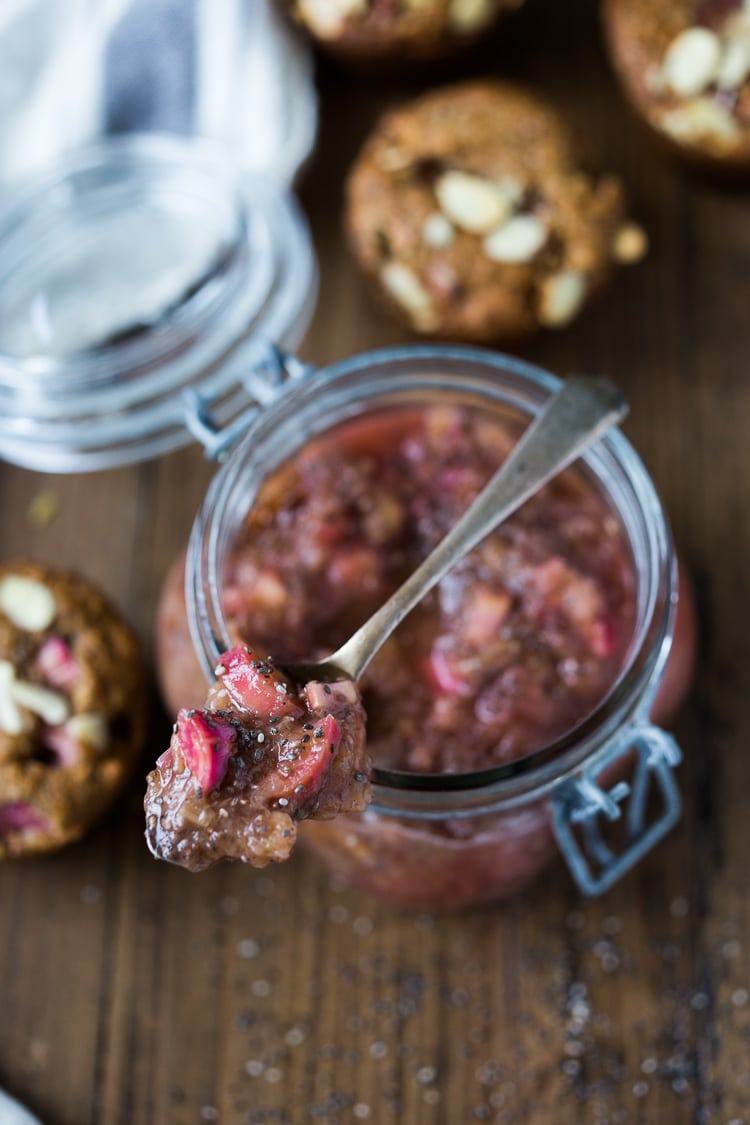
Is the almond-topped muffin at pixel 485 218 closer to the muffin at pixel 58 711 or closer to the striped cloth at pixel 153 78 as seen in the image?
the striped cloth at pixel 153 78

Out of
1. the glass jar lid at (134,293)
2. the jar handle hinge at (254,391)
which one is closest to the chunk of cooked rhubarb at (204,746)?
the jar handle hinge at (254,391)

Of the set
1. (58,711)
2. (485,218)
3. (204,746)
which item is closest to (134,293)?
(485,218)

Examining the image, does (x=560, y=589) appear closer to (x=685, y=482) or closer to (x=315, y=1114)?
(x=685, y=482)

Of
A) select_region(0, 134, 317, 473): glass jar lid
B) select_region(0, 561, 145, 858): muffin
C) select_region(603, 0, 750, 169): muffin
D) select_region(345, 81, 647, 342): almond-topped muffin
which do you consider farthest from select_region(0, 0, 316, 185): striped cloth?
select_region(0, 561, 145, 858): muffin

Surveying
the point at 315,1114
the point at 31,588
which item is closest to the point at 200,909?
the point at 315,1114

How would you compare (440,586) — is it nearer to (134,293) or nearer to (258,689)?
(258,689)

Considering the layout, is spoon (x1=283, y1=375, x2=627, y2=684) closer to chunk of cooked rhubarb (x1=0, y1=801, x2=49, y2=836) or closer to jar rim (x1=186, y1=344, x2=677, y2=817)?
jar rim (x1=186, y1=344, x2=677, y2=817)
